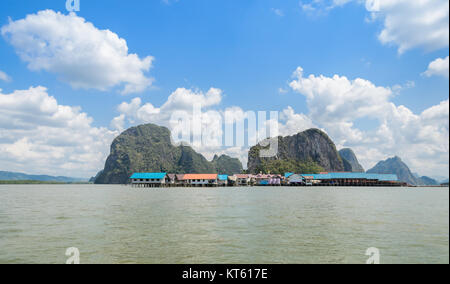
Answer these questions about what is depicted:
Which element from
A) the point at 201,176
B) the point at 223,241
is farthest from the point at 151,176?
the point at 223,241

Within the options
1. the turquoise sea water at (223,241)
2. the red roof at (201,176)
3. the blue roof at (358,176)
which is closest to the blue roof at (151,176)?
the red roof at (201,176)

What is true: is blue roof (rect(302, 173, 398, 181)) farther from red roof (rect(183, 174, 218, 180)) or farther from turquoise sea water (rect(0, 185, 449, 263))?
turquoise sea water (rect(0, 185, 449, 263))

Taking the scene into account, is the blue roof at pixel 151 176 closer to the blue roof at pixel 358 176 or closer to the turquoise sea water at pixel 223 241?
the blue roof at pixel 358 176

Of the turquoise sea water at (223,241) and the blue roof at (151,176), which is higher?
the blue roof at (151,176)

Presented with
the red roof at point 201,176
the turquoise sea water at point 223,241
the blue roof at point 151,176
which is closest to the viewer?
the turquoise sea water at point 223,241

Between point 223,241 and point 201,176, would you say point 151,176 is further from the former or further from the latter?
point 223,241

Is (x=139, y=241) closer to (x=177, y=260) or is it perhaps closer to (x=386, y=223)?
(x=177, y=260)

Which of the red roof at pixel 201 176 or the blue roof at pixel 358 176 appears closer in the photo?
the red roof at pixel 201 176

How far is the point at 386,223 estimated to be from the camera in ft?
83.7

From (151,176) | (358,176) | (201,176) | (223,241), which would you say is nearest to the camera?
(223,241)

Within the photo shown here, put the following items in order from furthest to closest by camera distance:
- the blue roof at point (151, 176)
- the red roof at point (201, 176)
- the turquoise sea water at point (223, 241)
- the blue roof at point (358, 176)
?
the blue roof at point (358, 176) < the red roof at point (201, 176) < the blue roof at point (151, 176) < the turquoise sea water at point (223, 241)
